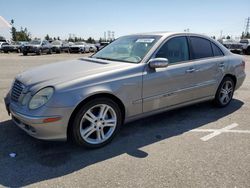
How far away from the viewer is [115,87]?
335cm

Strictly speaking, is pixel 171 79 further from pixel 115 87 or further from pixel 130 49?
pixel 115 87

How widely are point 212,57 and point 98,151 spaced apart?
291 cm

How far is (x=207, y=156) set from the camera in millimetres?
3199

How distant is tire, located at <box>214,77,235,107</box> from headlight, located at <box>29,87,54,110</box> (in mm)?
3457

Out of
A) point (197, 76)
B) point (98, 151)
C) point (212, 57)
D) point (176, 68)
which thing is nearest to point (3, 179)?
point (98, 151)

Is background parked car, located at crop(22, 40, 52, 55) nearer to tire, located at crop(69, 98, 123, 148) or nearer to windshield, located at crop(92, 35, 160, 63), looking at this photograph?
windshield, located at crop(92, 35, 160, 63)

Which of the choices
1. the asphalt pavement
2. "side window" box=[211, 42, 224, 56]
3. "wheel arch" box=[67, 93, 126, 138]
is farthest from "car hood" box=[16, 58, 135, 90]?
"side window" box=[211, 42, 224, 56]

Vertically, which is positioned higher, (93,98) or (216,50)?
(216,50)

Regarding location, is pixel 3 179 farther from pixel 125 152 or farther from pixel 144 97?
pixel 144 97

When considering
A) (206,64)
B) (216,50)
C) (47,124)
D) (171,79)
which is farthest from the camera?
(216,50)

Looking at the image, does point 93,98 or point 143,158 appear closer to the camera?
point 143,158

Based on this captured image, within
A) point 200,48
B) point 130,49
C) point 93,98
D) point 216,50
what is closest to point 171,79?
point 130,49

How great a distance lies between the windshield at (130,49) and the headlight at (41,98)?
Answer: 1366 millimetres

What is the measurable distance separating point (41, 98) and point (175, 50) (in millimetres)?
2379
